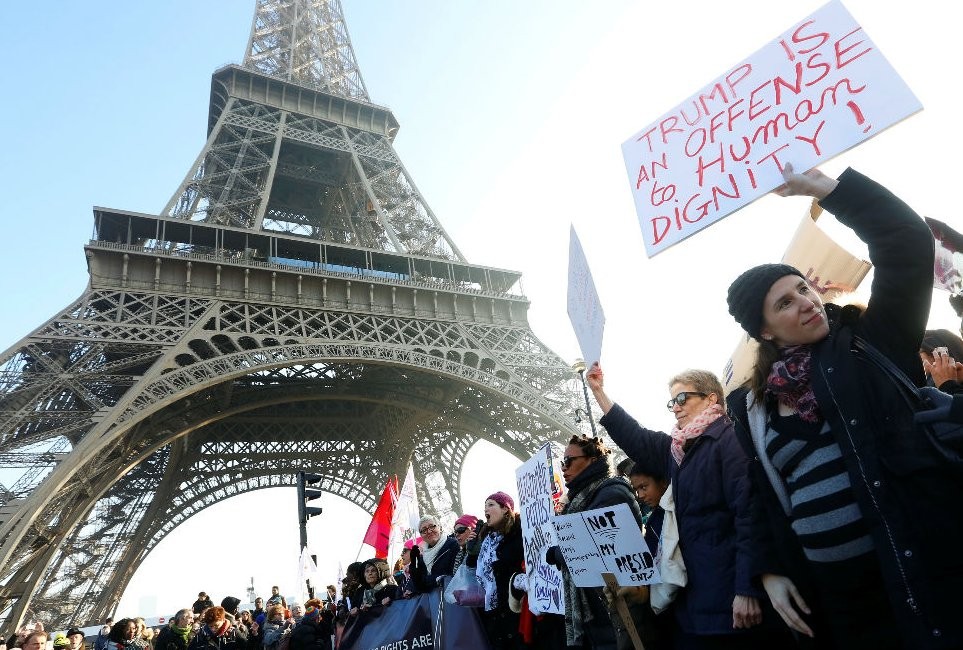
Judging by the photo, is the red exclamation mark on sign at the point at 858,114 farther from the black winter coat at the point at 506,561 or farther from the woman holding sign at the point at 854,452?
the black winter coat at the point at 506,561

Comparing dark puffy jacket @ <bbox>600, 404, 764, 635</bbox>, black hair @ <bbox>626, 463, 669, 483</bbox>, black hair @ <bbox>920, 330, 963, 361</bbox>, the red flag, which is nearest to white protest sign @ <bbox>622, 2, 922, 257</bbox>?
dark puffy jacket @ <bbox>600, 404, 764, 635</bbox>

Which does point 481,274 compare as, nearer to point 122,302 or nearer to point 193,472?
point 122,302

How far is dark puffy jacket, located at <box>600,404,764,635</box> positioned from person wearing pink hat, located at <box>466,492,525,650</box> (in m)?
1.60

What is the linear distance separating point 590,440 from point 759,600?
141 centimetres

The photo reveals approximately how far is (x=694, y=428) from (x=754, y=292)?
2.56ft

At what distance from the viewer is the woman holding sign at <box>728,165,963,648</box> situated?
1.45 metres

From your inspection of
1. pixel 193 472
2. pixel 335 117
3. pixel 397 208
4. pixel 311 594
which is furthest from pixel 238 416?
pixel 311 594

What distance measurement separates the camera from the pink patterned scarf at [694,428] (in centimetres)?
248

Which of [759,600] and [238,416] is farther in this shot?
[238,416]

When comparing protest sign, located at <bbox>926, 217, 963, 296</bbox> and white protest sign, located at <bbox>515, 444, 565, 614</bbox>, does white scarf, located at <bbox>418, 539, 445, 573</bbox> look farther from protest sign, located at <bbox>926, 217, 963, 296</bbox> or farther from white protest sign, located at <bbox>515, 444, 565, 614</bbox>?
protest sign, located at <bbox>926, 217, 963, 296</bbox>

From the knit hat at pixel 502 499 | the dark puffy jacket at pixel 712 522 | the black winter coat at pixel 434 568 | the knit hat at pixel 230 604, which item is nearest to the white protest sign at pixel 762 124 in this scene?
the dark puffy jacket at pixel 712 522

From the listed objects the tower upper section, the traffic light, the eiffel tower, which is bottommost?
the traffic light

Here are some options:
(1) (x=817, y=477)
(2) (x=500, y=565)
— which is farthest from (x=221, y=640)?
(1) (x=817, y=477)

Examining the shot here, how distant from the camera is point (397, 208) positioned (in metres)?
23.2
